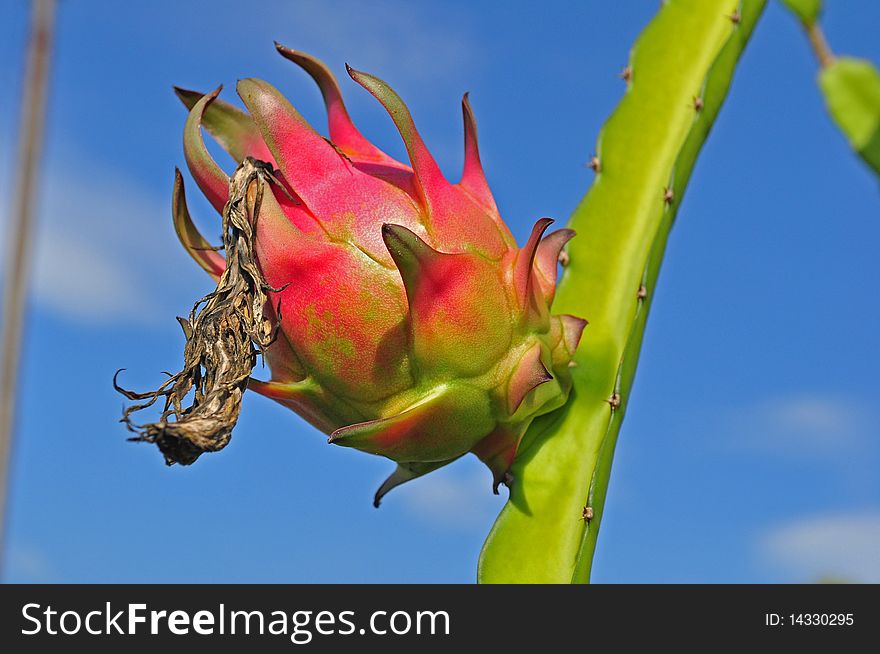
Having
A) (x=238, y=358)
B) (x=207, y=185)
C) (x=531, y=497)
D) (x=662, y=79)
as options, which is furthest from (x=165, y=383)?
(x=662, y=79)

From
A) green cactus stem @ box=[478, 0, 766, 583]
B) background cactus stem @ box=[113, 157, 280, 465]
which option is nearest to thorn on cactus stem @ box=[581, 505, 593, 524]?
green cactus stem @ box=[478, 0, 766, 583]

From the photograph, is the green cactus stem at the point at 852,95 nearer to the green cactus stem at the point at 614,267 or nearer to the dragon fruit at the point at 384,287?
the dragon fruit at the point at 384,287

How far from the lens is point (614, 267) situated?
4.09 feet

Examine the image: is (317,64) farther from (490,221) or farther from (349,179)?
(490,221)

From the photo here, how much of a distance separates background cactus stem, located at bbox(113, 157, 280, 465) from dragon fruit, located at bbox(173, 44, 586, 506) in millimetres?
11

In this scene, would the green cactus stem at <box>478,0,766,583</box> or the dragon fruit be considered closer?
the dragon fruit

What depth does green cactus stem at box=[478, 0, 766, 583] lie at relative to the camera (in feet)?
3.76

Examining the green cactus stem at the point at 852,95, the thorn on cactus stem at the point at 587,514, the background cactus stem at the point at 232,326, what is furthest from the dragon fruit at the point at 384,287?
the green cactus stem at the point at 852,95

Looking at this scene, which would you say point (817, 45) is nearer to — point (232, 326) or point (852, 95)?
point (852, 95)

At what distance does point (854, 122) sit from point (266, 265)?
62cm

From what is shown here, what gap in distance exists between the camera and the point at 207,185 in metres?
1.05

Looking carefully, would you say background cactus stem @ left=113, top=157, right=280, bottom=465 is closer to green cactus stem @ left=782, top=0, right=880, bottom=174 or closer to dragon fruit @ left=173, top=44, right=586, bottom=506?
dragon fruit @ left=173, top=44, right=586, bottom=506

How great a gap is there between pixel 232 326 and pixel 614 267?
20.4 inches

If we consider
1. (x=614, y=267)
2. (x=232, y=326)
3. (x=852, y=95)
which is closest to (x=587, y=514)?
(x=614, y=267)
